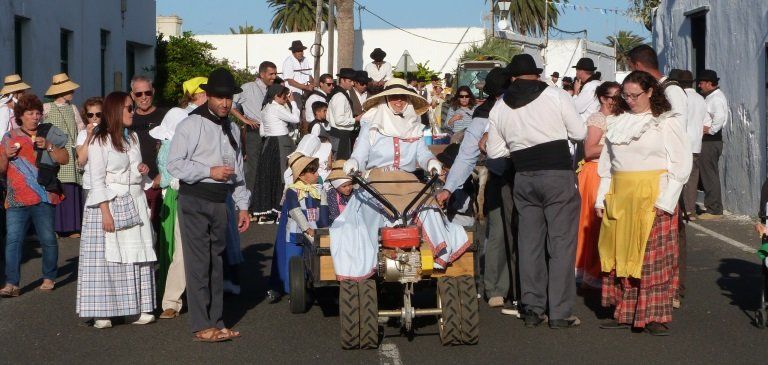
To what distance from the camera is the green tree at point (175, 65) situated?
34.5 meters

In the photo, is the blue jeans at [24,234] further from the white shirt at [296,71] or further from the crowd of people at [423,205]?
the white shirt at [296,71]

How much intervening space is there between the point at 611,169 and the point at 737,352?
1.74 meters

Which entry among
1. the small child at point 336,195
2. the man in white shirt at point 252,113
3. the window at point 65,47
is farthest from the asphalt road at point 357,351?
the window at point 65,47

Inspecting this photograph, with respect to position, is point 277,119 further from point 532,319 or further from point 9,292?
point 532,319

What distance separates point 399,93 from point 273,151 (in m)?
7.81

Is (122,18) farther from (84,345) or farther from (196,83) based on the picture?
(84,345)

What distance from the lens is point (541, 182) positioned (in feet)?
30.1

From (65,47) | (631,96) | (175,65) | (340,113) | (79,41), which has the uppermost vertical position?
(175,65)

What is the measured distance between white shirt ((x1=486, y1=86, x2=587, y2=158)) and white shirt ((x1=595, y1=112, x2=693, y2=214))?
13.0 inches

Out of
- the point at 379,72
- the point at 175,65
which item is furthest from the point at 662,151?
the point at 175,65

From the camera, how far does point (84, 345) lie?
29.2ft

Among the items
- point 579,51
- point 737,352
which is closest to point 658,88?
point 737,352

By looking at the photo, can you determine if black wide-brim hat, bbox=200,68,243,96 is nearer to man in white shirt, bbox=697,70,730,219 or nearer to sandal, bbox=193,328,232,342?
sandal, bbox=193,328,232,342

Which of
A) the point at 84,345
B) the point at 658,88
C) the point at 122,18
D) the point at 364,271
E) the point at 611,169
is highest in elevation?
the point at 122,18
